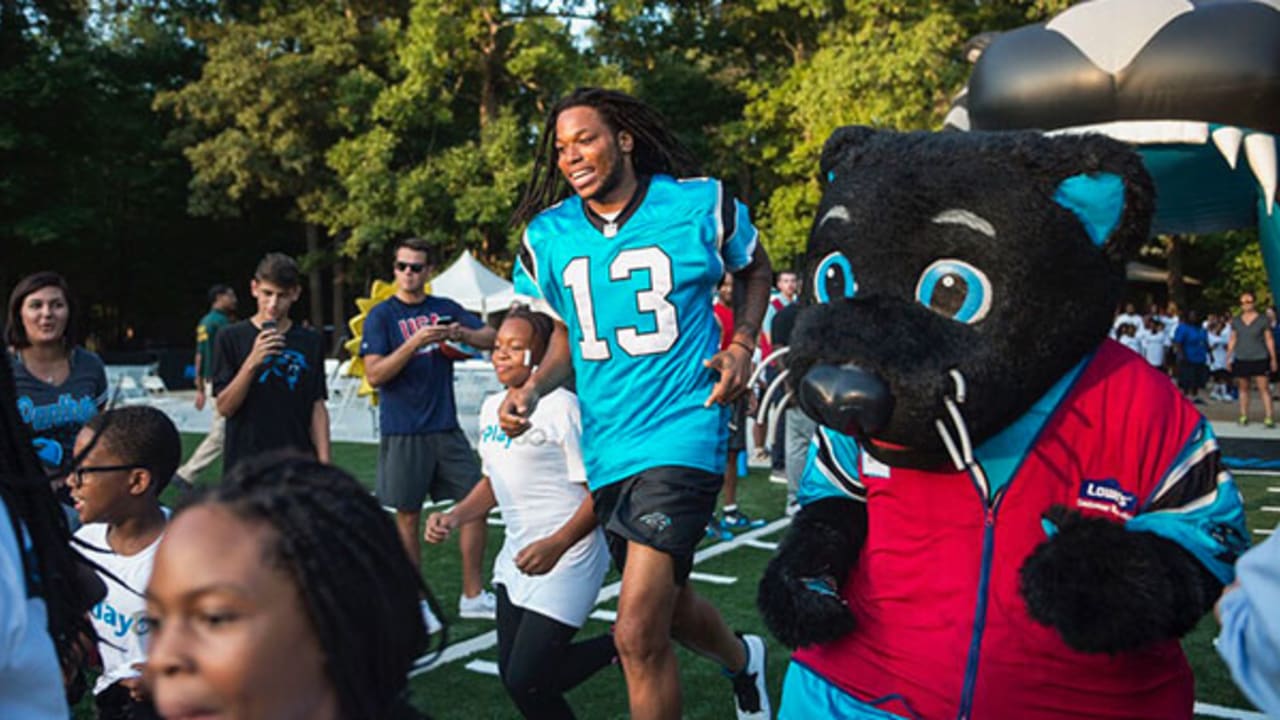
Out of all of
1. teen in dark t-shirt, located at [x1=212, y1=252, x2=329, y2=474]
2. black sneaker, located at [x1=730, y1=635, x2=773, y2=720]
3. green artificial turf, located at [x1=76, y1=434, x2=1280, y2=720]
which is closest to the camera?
black sneaker, located at [x1=730, y1=635, x2=773, y2=720]

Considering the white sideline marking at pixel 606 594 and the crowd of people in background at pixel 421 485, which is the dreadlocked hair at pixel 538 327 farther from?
the white sideline marking at pixel 606 594

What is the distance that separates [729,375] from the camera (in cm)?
326

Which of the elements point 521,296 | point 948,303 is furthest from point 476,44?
point 948,303

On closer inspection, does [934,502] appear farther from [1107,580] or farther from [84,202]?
[84,202]

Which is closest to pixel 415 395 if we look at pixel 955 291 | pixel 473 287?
pixel 955 291

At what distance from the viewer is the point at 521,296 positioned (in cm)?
376

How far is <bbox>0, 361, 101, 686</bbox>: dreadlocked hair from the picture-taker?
1.76 m

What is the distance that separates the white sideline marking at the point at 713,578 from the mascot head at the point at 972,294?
12.9 feet

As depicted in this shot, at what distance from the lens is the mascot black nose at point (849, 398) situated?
7.14 feet

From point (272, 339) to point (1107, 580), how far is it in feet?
13.9

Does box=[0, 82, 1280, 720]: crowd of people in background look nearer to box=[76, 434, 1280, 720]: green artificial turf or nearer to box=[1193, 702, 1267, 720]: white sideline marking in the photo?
box=[76, 434, 1280, 720]: green artificial turf

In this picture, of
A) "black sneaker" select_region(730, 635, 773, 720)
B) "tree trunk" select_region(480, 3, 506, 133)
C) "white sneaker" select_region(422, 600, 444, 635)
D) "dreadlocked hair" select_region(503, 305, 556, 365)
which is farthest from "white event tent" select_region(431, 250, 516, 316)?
"white sneaker" select_region(422, 600, 444, 635)

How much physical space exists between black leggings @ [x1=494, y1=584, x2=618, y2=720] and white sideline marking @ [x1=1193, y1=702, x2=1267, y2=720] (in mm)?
2402

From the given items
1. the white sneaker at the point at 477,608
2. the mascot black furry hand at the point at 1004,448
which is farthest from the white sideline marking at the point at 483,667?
the mascot black furry hand at the point at 1004,448
